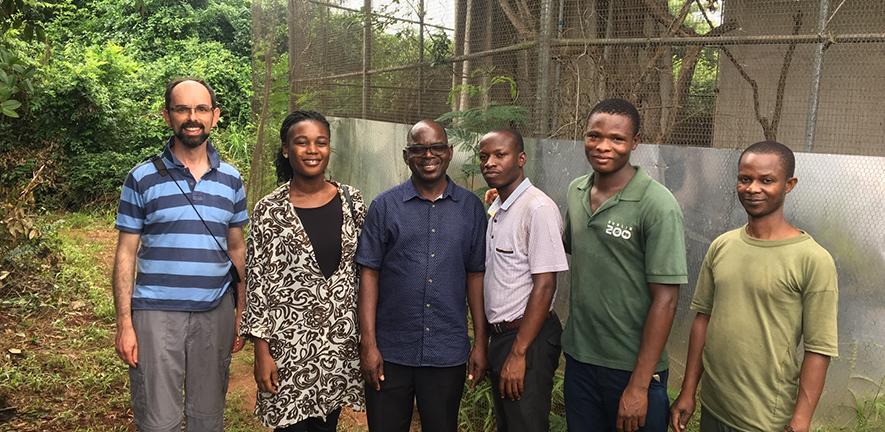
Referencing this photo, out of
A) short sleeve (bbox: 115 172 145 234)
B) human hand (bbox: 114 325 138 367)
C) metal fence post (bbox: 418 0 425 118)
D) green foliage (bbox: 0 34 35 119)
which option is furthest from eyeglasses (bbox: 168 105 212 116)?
metal fence post (bbox: 418 0 425 118)

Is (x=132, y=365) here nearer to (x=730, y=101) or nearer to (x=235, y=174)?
(x=235, y=174)

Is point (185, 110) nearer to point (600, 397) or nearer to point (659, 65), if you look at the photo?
point (600, 397)

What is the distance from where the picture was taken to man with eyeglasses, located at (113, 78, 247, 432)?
2660 millimetres

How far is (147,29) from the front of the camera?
55.1 ft

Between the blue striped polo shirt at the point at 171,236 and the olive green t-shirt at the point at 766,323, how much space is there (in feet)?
6.37

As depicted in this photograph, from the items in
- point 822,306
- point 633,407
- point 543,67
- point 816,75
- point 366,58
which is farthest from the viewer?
point 366,58

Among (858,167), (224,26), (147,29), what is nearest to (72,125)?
(147,29)

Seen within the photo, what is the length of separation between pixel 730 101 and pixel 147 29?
15127 millimetres

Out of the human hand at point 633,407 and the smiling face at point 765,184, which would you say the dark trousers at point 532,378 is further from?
the smiling face at point 765,184

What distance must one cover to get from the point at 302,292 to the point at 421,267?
1.55ft

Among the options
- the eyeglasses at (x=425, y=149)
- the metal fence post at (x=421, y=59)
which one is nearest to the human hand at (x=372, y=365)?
the eyeglasses at (x=425, y=149)

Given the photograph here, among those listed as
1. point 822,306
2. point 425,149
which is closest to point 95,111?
point 425,149

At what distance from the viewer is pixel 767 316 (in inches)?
81.5

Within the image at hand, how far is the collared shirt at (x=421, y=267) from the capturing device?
2.62 meters
